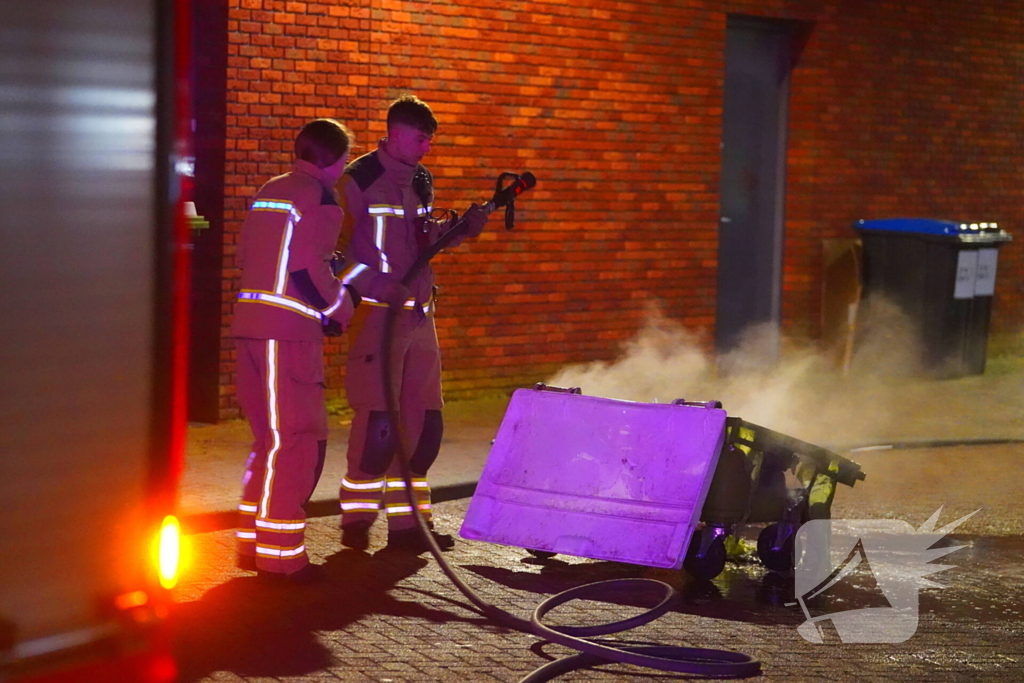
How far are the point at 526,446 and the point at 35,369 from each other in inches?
165

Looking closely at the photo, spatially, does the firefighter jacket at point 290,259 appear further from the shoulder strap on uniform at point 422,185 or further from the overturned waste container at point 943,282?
the overturned waste container at point 943,282

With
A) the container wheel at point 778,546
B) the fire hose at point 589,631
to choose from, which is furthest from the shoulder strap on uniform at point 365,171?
the container wheel at point 778,546

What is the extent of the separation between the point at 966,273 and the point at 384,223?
818 centimetres

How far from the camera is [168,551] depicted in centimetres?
297

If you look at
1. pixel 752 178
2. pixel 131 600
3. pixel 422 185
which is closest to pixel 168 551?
pixel 131 600

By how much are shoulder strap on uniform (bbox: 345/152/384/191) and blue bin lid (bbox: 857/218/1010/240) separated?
794cm

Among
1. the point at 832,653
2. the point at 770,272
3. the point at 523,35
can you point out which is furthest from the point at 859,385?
the point at 832,653

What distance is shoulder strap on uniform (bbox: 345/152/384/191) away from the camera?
685cm

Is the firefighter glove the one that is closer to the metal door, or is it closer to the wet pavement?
the wet pavement

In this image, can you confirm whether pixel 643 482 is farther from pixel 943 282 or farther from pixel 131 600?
pixel 943 282

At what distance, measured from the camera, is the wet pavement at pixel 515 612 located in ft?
17.0

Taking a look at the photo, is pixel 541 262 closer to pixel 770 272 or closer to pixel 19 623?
pixel 770 272

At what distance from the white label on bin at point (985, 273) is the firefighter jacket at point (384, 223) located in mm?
8117

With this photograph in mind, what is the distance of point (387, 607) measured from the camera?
19.6ft
